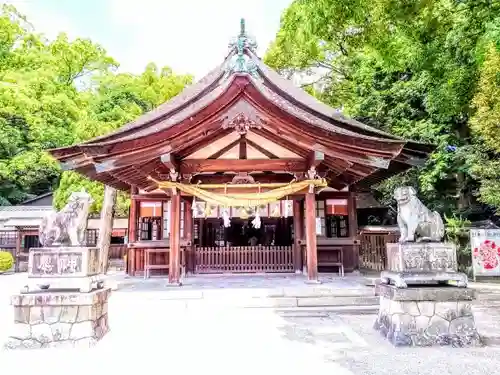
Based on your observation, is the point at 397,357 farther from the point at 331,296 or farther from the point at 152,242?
the point at 152,242

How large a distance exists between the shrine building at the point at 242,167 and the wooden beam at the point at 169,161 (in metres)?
0.04

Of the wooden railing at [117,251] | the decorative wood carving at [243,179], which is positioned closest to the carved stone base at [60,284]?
the decorative wood carving at [243,179]

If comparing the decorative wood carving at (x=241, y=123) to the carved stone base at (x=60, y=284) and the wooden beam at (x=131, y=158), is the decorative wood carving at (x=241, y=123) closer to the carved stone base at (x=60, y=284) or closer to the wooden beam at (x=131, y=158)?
the wooden beam at (x=131, y=158)

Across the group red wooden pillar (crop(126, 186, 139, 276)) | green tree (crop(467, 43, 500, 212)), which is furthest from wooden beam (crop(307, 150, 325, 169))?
red wooden pillar (crop(126, 186, 139, 276))

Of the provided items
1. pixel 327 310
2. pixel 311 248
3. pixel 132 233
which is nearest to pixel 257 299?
pixel 327 310

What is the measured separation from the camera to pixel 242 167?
866 centimetres

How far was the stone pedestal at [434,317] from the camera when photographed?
4.85 meters

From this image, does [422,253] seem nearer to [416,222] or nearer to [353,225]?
[416,222]

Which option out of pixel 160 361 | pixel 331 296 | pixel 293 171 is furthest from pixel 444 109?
pixel 160 361

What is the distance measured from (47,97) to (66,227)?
68.4ft

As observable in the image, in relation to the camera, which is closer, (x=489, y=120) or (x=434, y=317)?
(x=434, y=317)

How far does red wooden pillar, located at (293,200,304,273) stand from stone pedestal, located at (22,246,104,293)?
6.77 m

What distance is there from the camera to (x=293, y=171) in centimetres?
874

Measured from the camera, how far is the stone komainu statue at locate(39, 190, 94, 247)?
16.5ft
